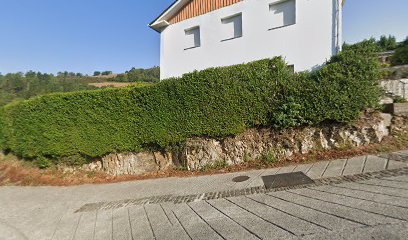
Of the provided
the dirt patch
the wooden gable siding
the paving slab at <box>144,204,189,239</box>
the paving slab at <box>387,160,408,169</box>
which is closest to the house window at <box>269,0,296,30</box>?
the wooden gable siding

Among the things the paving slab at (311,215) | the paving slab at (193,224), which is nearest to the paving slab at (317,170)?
the paving slab at (311,215)

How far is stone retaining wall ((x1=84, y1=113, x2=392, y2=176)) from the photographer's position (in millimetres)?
6152

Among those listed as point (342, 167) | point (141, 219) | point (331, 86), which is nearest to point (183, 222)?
point (141, 219)

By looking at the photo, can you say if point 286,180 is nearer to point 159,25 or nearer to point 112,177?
point 112,177

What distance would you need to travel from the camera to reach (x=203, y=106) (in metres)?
6.98

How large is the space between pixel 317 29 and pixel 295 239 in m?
9.43

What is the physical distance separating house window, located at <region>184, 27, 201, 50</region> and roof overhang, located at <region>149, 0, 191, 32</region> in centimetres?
143

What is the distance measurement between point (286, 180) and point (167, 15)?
12.0m

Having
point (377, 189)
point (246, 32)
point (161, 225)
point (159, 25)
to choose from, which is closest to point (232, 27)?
point (246, 32)

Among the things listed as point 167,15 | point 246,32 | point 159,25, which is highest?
point 167,15

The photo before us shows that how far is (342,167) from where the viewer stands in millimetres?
5215

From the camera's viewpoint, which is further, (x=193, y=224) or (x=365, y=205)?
(x=193, y=224)

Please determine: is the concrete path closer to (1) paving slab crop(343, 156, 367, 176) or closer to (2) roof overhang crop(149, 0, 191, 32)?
(1) paving slab crop(343, 156, 367, 176)

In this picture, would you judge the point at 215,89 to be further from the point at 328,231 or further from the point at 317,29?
the point at 317,29
